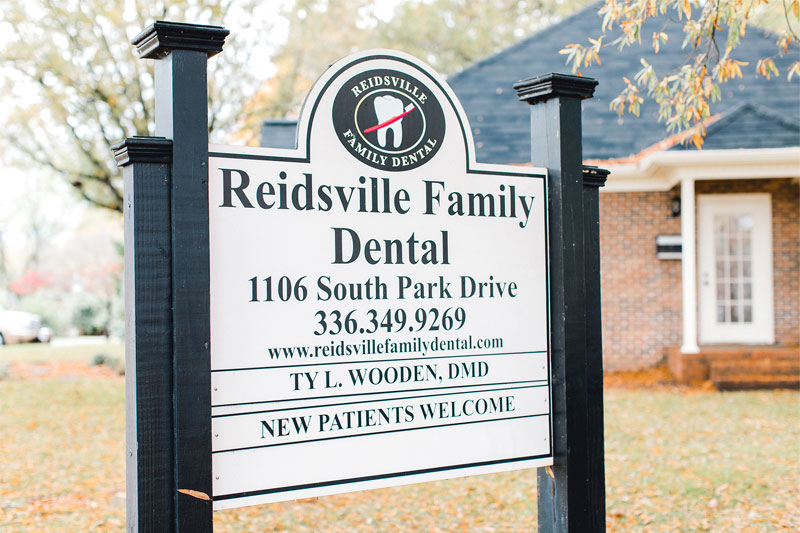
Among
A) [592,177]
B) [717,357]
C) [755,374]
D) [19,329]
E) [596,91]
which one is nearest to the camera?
[592,177]

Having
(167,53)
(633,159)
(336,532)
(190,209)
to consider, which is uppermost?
(633,159)

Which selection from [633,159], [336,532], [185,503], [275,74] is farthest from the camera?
[275,74]

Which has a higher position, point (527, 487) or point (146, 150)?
point (146, 150)

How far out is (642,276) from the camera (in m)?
12.4

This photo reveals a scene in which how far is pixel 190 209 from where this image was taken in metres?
2.60

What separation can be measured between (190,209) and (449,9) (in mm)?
24762

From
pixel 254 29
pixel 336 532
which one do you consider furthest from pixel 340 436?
pixel 254 29

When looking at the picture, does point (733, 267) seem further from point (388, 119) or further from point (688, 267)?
point (388, 119)

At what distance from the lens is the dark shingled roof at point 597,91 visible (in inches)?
515

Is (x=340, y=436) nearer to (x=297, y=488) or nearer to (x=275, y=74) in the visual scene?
(x=297, y=488)

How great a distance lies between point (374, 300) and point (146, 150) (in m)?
1.03

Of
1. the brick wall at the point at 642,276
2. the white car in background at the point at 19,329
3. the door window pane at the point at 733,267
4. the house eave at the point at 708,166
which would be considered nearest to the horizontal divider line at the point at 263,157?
the house eave at the point at 708,166

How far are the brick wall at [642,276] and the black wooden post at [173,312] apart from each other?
1058 cm

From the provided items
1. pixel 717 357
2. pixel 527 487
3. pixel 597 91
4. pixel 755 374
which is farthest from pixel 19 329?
pixel 527 487
